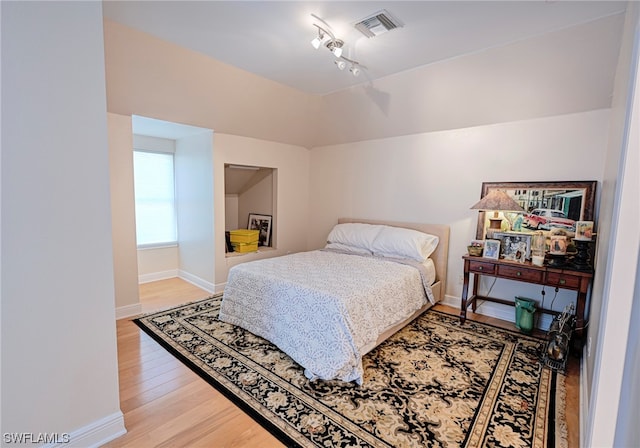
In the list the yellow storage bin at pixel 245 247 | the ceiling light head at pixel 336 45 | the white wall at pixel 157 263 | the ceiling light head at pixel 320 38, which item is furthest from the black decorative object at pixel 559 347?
the white wall at pixel 157 263

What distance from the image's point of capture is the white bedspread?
7.02 ft

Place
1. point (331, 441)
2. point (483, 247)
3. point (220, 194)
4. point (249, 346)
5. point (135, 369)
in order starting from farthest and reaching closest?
point (220, 194)
point (483, 247)
point (249, 346)
point (135, 369)
point (331, 441)

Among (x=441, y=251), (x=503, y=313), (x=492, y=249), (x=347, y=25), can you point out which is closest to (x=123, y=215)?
(x=347, y=25)

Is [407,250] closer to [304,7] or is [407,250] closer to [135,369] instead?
[304,7]

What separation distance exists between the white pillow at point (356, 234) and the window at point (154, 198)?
8.22 ft

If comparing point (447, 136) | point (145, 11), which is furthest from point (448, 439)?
point (145, 11)

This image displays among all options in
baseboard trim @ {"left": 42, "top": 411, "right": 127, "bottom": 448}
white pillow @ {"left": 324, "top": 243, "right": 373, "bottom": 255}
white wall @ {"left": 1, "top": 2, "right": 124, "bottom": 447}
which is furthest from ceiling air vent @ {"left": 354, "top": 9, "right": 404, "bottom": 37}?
baseboard trim @ {"left": 42, "top": 411, "right": 127, "bottom": 448}

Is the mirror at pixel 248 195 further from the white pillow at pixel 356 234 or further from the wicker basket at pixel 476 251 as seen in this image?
the wicker basket at pixel 476 251

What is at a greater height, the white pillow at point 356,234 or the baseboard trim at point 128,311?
the white pillow at point 356,234

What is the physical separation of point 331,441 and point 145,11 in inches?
117

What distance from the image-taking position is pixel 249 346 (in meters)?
2.62

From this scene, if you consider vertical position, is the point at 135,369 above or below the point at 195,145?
below

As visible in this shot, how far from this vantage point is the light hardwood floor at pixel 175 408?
1.65 m

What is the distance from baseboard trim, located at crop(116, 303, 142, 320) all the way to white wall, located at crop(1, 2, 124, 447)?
186 centimetres
